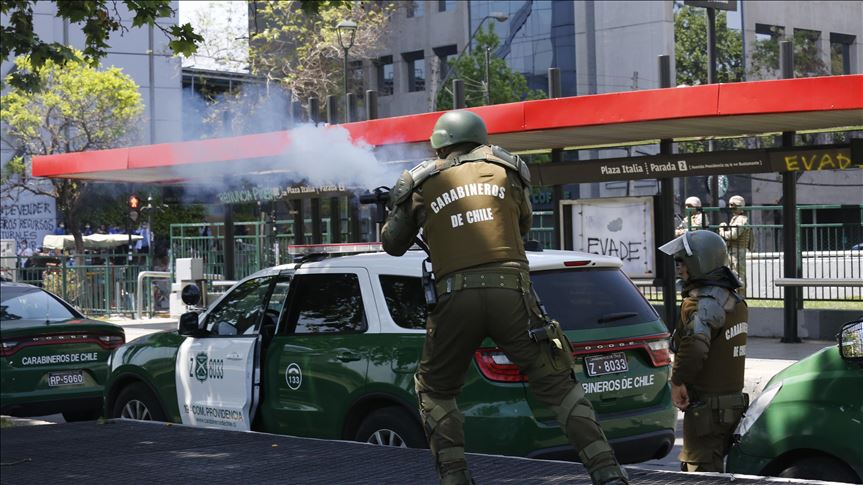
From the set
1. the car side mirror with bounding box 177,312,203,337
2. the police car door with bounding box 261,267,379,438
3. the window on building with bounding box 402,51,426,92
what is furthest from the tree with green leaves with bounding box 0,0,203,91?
the window on building with bounding box 402,51,426,92

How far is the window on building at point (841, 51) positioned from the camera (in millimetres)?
56938

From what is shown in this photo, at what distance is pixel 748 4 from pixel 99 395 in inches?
1805

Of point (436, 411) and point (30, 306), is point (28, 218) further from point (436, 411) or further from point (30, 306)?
point (436, 411)

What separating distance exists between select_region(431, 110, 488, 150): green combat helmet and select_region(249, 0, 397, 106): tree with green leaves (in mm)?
36671

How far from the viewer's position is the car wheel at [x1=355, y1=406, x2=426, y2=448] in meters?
7.28

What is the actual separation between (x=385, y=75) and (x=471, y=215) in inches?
2243

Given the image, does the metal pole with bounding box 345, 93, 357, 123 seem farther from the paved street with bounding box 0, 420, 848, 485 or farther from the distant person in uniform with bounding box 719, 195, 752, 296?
the paved street with bounding box 0, 420, 848, 485

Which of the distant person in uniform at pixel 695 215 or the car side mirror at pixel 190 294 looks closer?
the car side mirror at pixel 190 294

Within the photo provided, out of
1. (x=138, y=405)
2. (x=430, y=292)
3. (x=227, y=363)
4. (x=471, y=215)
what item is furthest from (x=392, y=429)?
(x=138, y=405)

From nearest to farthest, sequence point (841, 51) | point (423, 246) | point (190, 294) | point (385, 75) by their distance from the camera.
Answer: point (423, 246)
point (190, 294)
point (841, 51)
point (385, 75)

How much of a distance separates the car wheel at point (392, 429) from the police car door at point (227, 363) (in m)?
1.09

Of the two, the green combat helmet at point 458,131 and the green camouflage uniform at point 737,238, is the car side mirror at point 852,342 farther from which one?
the green camouflage uniform at point 737,238

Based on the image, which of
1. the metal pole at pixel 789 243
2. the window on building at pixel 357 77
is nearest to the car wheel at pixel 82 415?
the metal pole at pixel 789 243

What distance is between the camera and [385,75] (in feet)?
203
